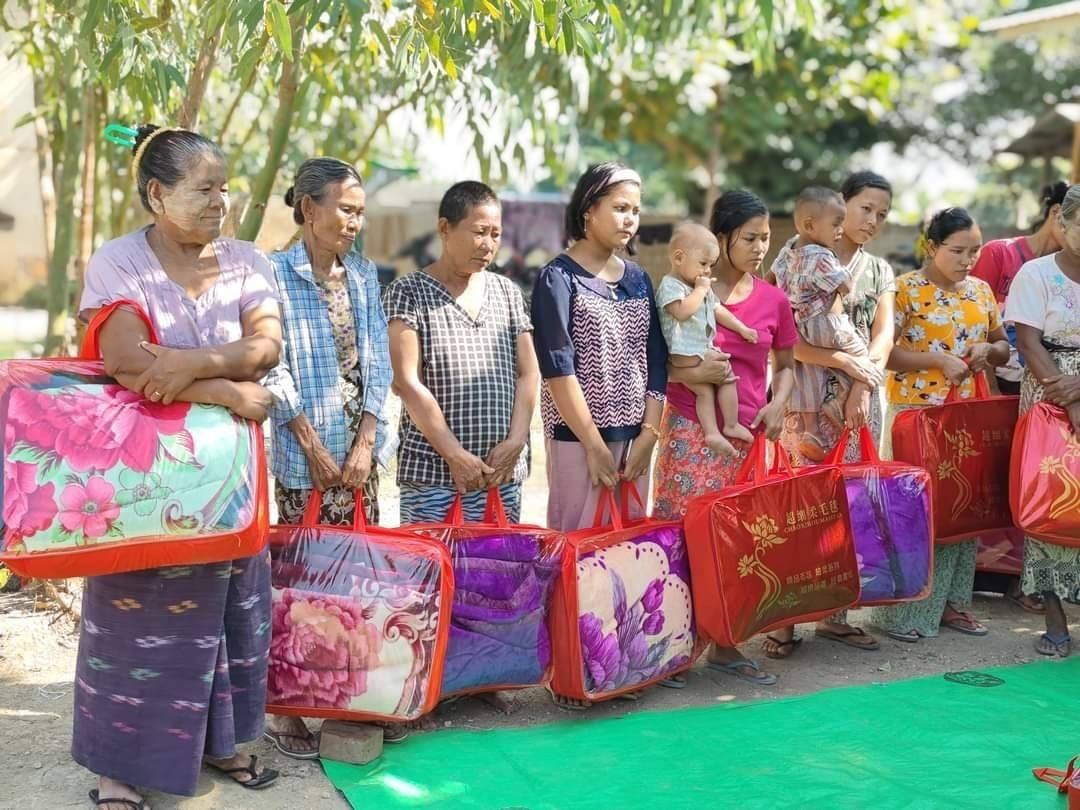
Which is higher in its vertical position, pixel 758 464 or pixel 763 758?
pixel 758 464

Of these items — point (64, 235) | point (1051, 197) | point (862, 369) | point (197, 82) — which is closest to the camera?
point (862, 369)

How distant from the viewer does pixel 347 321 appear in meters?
3.58

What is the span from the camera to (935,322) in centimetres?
461

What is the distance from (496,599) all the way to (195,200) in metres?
1.46

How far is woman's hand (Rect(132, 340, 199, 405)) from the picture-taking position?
287 centimetres

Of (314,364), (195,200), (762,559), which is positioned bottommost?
(762,559)

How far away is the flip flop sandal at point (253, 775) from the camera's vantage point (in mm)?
3287

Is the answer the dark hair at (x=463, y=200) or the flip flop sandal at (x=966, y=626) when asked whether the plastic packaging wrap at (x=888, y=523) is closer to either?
the flip flop sandal at (x=966, y=626)

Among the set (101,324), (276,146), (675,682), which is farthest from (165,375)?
(276,146)

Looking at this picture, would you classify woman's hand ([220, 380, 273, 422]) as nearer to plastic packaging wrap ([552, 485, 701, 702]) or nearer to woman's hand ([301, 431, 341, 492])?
woman's hand ([301, 431, 341, 492])

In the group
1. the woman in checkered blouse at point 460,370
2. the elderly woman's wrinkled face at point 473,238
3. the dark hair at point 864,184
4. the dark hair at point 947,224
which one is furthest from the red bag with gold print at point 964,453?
the elderly woman's wrinkled face at point 473,238

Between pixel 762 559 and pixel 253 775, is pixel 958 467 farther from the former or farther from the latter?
pixel 253 775

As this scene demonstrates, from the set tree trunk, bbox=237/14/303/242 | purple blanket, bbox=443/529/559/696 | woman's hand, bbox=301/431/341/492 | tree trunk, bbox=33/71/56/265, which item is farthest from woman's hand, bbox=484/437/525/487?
tree trunk, bbox=33/71/56/265

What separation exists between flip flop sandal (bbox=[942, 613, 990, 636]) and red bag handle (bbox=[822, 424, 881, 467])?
88cm
